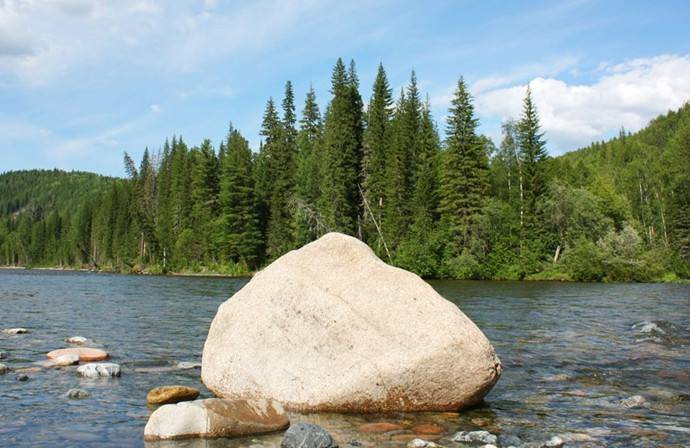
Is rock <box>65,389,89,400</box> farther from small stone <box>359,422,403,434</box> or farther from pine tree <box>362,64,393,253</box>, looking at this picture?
pine tree <box>362,64,393,253</box>

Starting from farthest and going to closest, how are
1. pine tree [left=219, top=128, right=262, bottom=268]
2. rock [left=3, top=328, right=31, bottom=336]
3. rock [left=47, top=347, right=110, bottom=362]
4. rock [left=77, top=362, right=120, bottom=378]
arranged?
pine tree [left=219, top=128, right=262, bottom=268], rock [left=3, top=328, right=31, bottom=336], rock [left=47, top=347, right=110, bottom=362], rock [left=77, top=362, right=120, bottom=378]

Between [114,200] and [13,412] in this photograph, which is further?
[114,200]

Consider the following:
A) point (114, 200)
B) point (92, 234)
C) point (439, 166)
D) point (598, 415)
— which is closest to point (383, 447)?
point (598, 415)

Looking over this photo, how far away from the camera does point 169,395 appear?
872 cm

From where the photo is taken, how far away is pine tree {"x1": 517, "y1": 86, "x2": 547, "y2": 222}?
56656 millimetres

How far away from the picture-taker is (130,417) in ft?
25.8

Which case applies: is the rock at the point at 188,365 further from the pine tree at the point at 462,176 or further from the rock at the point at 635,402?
the pine tree at the point at 462,176

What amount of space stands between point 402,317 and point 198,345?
7426 millimetres

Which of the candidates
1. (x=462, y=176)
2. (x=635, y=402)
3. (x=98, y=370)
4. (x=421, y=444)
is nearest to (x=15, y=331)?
(x=98, y=370)

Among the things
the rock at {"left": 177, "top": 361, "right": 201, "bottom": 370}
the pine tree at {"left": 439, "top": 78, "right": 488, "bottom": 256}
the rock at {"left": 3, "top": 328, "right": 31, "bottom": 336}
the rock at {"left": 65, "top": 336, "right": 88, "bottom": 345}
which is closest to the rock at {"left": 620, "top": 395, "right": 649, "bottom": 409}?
the rock at {"left": 177, "top": 361, "right": 201, "bottom": 370}

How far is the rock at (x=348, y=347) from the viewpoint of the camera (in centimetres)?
813

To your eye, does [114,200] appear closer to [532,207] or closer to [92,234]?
[92,234]

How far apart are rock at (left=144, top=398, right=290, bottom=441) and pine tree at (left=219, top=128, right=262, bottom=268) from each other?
6094 cm

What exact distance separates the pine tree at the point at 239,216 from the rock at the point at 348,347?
59273mm
